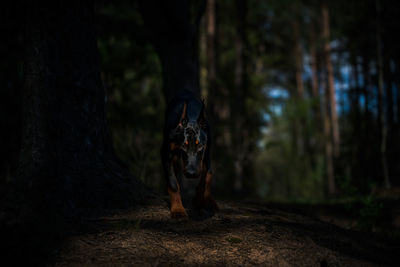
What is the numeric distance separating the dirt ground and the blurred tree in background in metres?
2.31

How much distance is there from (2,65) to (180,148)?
296 inches

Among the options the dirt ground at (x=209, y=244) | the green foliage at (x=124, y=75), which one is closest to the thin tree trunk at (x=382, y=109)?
the dirt ground at (x=209, y=244)

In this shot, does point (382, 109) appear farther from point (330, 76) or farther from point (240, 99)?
point (330, 76)

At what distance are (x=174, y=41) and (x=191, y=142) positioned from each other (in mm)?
4116

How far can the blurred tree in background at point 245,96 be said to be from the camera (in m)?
9.12

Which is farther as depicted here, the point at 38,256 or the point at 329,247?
the point at 329,247

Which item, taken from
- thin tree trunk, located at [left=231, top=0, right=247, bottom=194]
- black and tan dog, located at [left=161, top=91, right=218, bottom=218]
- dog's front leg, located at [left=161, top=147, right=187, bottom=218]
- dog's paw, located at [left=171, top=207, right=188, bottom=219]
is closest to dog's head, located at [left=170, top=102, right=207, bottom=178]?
black and tan dog, located at [left=161, top=91, right=218, bottom=218]

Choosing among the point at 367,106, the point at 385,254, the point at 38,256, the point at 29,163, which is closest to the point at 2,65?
the point at 29,163

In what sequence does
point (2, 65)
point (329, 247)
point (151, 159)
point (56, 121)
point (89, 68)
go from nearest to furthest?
1. point (329, 247)
2. point (56, 121)
3. point (89, 68)
4. point (2, 65)
5. point (151, 159)

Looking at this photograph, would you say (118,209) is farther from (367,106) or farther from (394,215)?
(367,106)

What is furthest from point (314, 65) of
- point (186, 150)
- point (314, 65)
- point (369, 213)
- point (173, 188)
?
point (186, 150)

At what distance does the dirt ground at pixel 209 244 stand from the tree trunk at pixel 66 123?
0.48 meters

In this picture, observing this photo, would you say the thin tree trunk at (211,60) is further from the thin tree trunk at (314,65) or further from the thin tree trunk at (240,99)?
the thin tree trunk at (314,65)

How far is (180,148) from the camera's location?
3877mm
